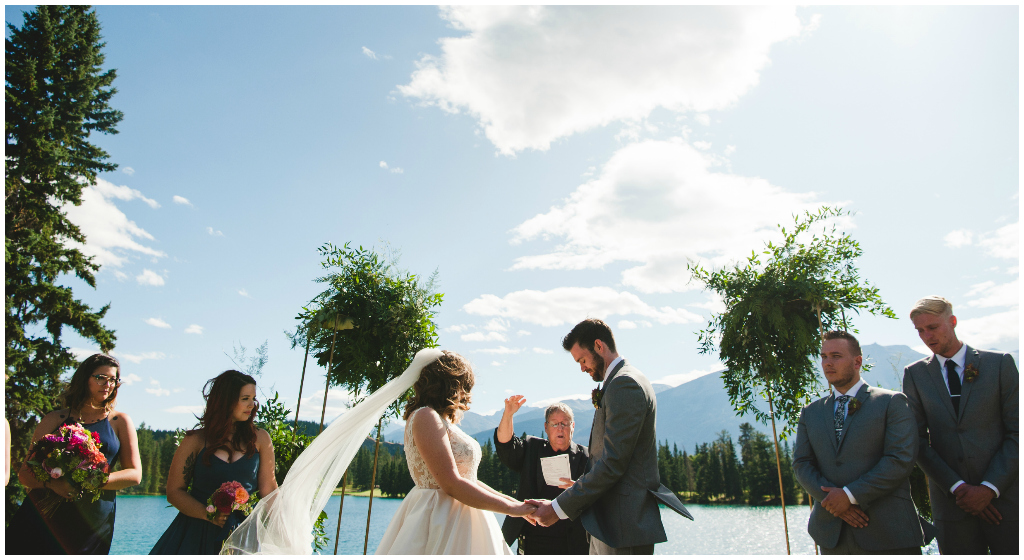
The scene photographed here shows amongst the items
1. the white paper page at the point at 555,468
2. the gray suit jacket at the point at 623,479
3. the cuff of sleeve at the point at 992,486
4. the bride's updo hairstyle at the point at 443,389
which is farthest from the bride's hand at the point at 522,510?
the cuff of sleeve at the point at 992,486

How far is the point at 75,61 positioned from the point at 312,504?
1306cm

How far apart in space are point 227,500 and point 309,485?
0.47 metres

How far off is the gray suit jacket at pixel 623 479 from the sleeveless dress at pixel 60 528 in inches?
117

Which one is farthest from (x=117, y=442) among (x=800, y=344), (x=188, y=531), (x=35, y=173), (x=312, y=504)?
(x=35, y=173)

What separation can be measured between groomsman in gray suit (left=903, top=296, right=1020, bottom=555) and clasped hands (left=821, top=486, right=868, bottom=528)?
680mm

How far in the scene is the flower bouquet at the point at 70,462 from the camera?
10.4 ft

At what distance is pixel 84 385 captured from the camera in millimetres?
3557

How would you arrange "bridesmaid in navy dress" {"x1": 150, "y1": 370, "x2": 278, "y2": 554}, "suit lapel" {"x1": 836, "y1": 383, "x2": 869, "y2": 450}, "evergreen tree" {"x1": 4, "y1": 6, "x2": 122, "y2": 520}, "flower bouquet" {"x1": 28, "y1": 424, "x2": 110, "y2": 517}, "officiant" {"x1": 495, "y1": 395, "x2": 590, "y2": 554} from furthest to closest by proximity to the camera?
"evergreen tree" {"x1": 4, "y1": 6, "x2": 122, "y2": 520} → "officiant" {"x1": 495, "y1": 395, "x2": 590, "y2": 554} → "flower bouquet" {"x1": 28, "y1": 424, "x2": 110, "y2": 517} → "bridesmaid in navy dress" {"x1": 150, "y1": 370, "x2": 278, "y2": 554} → "suit lapel" {"x1": 836, "y1": 383, "x2": 869, "y2": 450}

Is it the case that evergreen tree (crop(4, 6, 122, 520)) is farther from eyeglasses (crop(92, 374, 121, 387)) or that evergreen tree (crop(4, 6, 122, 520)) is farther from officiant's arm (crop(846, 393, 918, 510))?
officiant's arm (crop(846, 393, 918, 510))

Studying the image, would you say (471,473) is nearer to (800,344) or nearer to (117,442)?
(117,442)

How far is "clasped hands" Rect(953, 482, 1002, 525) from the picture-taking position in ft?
8.91

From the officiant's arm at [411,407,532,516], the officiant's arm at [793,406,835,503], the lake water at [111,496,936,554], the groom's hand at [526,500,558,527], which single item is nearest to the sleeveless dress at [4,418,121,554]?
the officiant's arm at [411,407,532,516]

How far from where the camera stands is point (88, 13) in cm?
1202

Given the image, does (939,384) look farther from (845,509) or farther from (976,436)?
(845,509)
